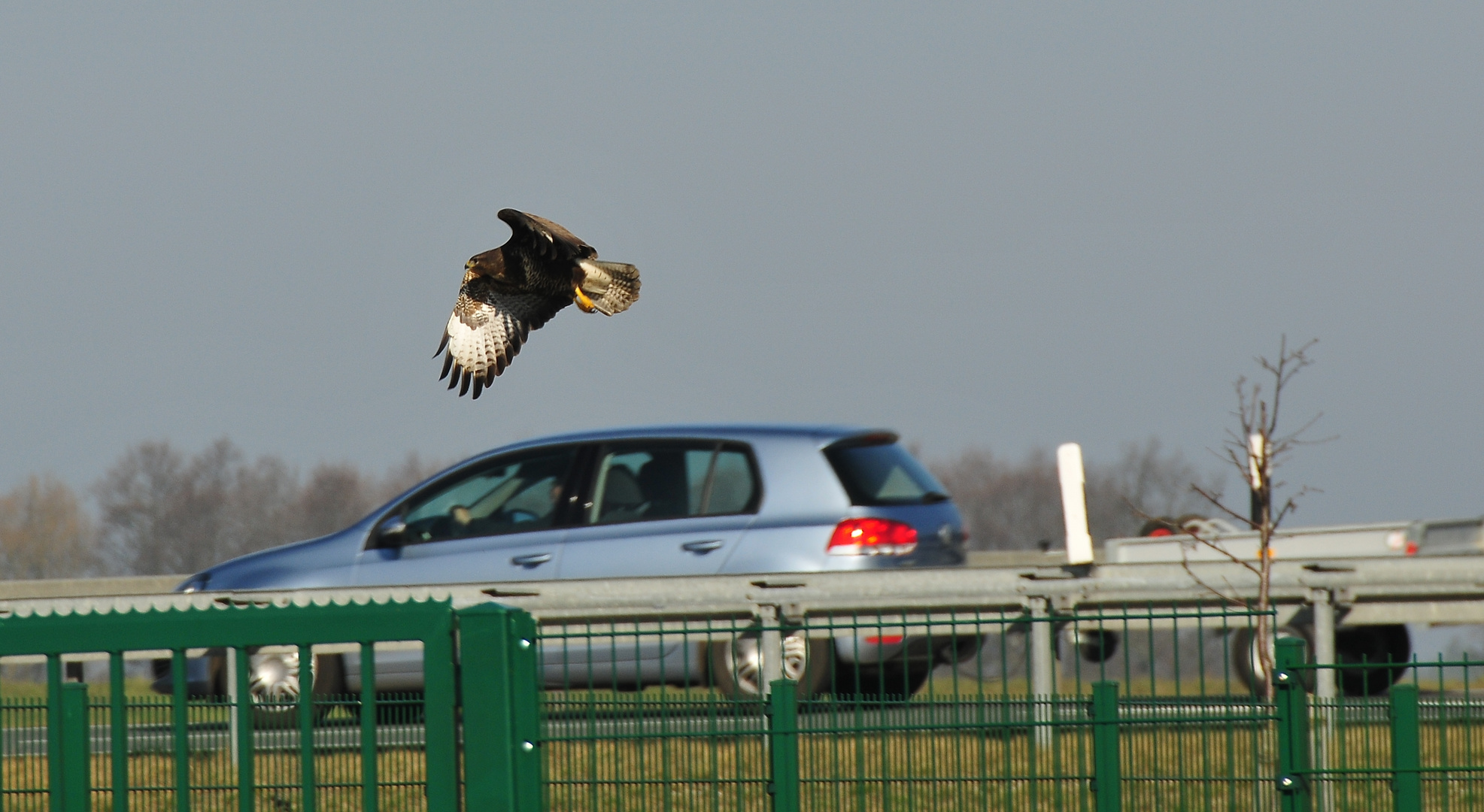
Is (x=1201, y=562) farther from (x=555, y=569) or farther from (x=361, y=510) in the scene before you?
(x=361, y=510)

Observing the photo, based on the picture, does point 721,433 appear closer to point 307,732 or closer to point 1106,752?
point 1106,752

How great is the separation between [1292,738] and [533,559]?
17.6ft

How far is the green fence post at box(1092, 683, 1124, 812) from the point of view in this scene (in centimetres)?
549

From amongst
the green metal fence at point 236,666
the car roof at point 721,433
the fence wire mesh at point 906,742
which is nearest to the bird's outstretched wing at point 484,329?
the car roof at point 721,433

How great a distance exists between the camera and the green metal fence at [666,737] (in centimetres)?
438

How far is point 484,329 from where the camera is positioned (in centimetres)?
930

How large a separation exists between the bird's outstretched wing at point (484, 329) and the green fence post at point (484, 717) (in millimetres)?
4760

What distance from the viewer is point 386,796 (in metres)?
6.71

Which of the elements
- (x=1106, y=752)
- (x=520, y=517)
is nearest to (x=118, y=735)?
(x=1106, y=752)

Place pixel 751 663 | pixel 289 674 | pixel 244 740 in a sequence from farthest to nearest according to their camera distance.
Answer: pixel 289 674 → pixel 751 663 → pixel 244 740

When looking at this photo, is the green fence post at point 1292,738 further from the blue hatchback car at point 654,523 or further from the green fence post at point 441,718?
the blue hatchback car at point 654,523

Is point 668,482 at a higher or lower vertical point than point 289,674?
higher

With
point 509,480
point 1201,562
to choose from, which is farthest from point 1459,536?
point 509,480

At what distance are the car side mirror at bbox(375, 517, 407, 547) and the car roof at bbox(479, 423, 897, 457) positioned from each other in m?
0.66
